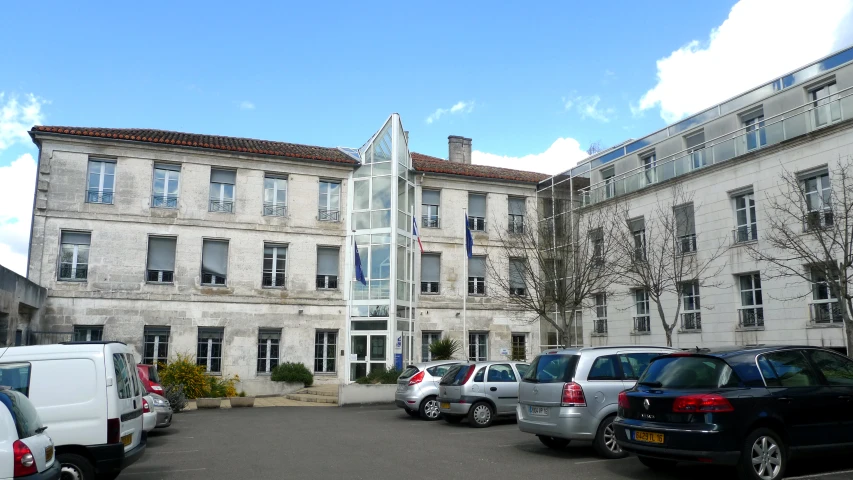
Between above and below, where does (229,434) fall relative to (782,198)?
below

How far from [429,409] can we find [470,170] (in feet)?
54.1

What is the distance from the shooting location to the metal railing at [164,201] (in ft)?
85.5

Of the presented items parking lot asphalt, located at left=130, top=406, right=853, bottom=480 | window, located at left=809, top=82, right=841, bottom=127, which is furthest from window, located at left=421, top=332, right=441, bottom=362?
window, located at left=809, top=82, right=841, bottom=127

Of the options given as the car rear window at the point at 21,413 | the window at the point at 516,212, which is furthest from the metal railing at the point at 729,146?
the car rear window at the point at 21,413

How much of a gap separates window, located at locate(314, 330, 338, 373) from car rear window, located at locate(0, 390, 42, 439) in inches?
832

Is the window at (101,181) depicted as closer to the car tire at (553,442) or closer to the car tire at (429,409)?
the car tire at (429,409)

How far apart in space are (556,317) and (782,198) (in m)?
11.9

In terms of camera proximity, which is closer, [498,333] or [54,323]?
[54,323]

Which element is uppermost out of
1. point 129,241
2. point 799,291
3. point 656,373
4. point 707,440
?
point 129,241

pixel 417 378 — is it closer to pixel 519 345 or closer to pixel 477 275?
pixel 477 275

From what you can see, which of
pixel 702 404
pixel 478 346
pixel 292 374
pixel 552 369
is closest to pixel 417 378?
pixel 552 369

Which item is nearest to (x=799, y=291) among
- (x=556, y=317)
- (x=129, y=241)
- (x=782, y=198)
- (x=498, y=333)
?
(x=782, y=198)

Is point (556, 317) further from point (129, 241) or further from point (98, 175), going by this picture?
point (98, 175)

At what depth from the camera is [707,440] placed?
734 cm
